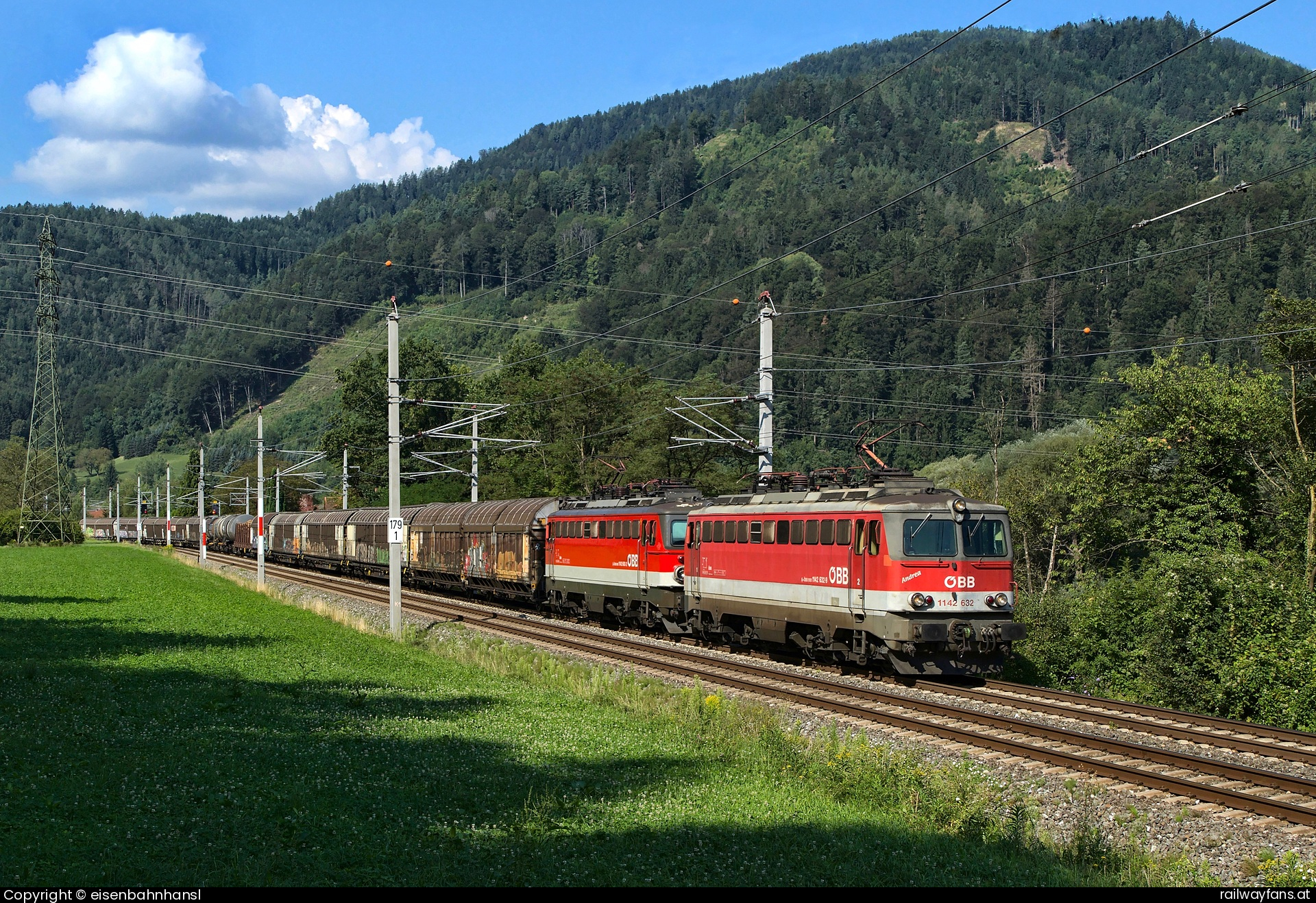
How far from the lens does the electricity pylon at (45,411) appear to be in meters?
80.1

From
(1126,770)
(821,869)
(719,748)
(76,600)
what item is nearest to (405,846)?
(821,869)

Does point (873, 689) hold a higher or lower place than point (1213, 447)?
lower

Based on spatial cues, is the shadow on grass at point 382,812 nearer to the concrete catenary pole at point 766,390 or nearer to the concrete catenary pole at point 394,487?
the concrete catenary pole at point 394,487

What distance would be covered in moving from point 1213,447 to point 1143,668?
1399 centimetres

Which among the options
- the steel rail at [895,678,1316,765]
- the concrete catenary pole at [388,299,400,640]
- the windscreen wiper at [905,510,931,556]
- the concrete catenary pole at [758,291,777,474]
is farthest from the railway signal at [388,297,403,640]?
the windscreen wiper at [905,510,931,556]

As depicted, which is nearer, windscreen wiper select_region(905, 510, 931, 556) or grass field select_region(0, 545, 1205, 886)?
grass field select_region(0, 545, 1205, 886)

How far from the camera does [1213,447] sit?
34188 millimetres

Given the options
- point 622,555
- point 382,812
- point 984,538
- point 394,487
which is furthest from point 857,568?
point 394,487

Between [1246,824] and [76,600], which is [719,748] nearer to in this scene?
[1246,824]

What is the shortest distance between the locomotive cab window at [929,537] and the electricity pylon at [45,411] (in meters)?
74.7

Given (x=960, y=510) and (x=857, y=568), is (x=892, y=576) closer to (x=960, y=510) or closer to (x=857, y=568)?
(x=857, y=568)

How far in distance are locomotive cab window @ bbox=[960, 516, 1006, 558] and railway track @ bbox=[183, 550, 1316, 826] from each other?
258cm

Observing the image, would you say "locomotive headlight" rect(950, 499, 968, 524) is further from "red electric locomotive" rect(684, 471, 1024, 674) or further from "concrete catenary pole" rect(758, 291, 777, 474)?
"concrete catenary pole" rect(758, 291, 777, 474)

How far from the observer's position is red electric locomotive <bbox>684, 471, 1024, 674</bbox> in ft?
67.8
